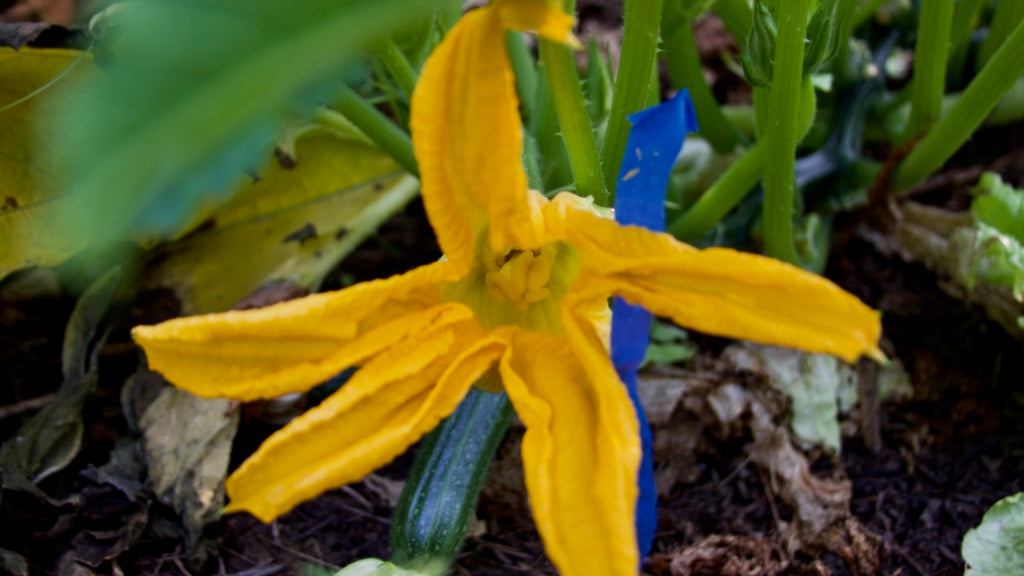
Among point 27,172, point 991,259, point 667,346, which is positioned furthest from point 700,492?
point 27,172

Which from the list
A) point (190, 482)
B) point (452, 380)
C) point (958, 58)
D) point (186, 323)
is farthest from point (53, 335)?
point (958, 58)

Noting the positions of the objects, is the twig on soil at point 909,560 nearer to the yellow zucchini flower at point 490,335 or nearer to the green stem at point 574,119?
the yellow zucchini flower at point 490,335

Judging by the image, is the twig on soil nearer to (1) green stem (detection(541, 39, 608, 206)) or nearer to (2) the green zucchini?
(2) the green zucchini

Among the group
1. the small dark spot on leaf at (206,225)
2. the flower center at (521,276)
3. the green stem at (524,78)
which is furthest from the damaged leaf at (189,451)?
the green stem at (524,78)

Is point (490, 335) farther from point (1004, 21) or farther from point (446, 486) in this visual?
point (1004, 21)

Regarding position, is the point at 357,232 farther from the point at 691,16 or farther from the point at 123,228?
the point at 123,228
